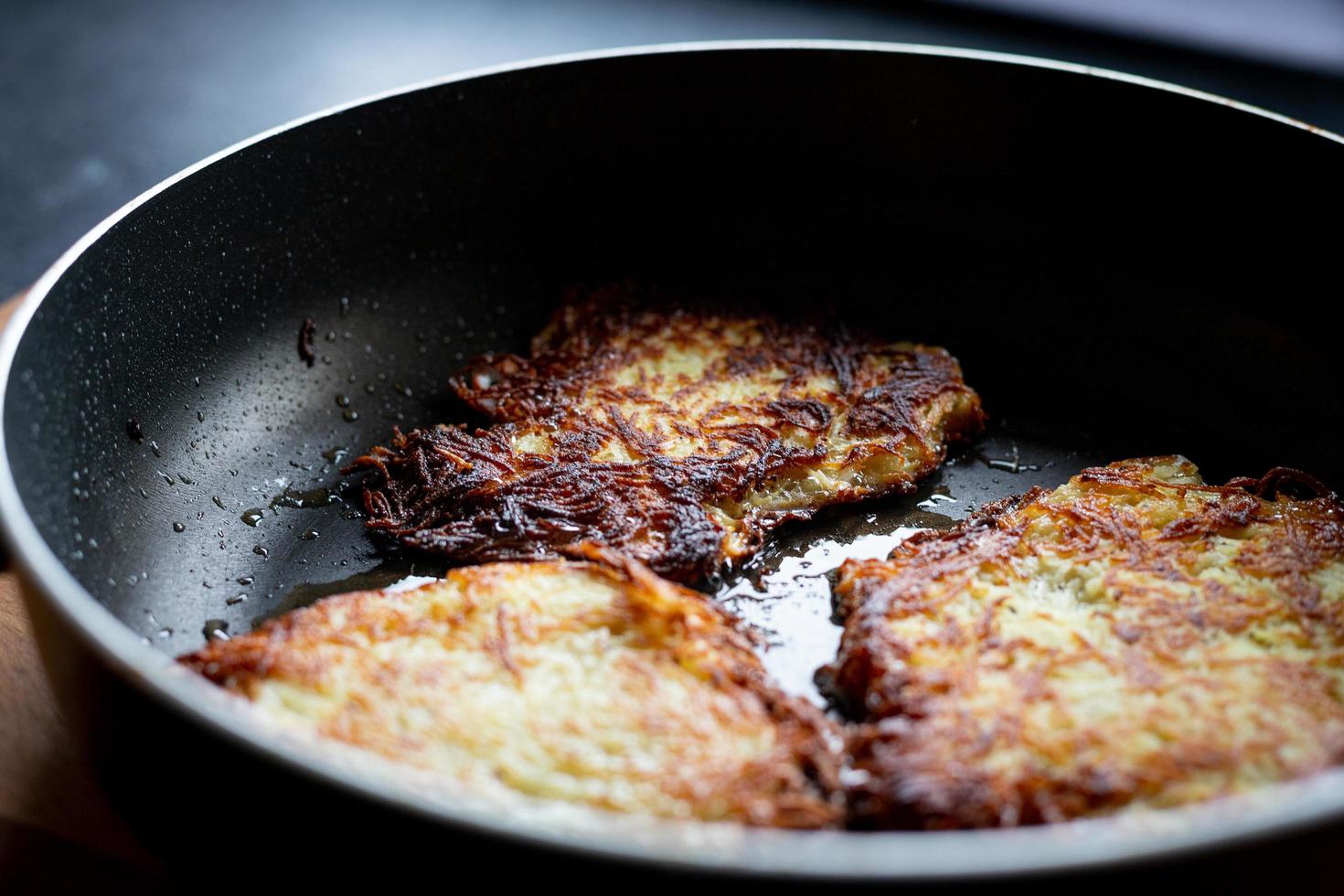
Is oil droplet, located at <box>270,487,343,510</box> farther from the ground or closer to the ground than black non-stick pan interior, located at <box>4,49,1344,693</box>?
closer to the ground

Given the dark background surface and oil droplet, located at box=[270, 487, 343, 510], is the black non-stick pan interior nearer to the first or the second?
oil droplet, located at box=[270, 487, 343, 510]

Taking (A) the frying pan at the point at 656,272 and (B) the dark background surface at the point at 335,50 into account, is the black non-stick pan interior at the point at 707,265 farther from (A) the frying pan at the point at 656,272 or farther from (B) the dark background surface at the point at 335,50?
(B) the dark background surface at the point at 335,50

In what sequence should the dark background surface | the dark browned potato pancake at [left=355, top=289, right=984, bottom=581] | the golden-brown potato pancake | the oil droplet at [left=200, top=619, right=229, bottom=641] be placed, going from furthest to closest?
the dark background surface < the dark browned potato pancake at [left=355, top=289, right=984, bottom=581] < the oil droplet at [left=200, top=619, right=229, bottom=641] < the golden-brown potato pancake

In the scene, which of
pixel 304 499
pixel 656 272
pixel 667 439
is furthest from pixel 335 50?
pixel 667 439

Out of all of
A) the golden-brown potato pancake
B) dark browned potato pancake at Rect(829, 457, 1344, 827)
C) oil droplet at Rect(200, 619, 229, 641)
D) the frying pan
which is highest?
the frying pan

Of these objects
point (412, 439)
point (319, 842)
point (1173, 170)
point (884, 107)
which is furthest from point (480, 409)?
point (1173, 170)

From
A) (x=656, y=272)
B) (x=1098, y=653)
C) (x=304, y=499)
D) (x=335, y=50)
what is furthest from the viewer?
(x=335, y=50)

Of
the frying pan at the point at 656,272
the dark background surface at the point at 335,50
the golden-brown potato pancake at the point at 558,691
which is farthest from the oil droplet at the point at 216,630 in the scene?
the dark background surface at the point at 335,50

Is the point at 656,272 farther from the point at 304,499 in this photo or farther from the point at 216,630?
the point at 216,630

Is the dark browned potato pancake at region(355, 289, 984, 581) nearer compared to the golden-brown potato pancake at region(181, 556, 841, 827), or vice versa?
the golden-brown potato pancake at region(181, 556, 841, 827)

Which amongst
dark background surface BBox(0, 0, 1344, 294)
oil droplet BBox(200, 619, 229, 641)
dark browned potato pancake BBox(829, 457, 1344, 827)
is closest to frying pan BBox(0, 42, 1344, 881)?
oil droplet BBox(200, 619, 229, 641)
